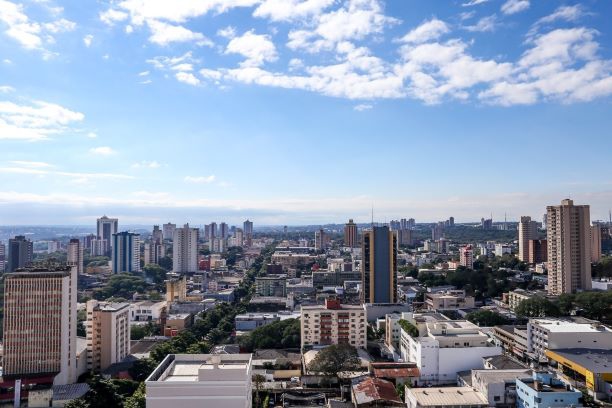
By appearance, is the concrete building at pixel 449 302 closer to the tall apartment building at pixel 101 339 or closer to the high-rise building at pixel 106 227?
the tall apartment building at pixel 101 339

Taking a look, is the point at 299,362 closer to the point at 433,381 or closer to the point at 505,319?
the point at 433,381

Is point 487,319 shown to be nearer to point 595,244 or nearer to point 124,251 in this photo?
point 595,244

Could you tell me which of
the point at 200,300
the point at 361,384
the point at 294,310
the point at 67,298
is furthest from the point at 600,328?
the point at 200,300

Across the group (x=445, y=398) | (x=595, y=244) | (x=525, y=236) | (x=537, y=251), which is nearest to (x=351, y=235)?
(x=525, y=236)

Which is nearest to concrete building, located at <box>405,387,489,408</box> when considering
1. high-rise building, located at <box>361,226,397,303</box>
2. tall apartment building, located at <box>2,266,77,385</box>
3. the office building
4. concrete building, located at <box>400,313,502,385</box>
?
concrete building, located at <box>400,313,502,385</box>

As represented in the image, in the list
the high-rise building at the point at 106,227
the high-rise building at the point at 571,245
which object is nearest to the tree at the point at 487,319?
the high-rise building at the point at 571,245
